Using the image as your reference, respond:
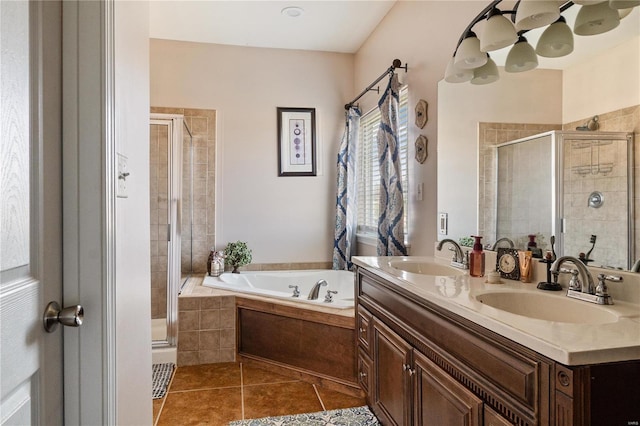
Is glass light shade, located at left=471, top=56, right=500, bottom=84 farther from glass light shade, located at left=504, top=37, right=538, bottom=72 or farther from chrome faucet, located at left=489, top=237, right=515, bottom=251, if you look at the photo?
chrome faucet, located at left=489, top=237, right=515, bottom=251

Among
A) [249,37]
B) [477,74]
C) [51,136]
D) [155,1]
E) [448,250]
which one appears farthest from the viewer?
[249,37]

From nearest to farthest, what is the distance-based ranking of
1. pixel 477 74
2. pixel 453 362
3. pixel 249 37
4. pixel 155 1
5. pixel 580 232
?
pixel 453 362
pixel 580 232
pixel 477 74
pixel 155 1
pixel 249 37

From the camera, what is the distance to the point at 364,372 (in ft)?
7.07

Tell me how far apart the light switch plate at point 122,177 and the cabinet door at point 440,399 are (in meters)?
1.15

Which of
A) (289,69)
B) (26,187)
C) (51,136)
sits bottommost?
(26,187)

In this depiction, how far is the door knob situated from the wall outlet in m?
1.91

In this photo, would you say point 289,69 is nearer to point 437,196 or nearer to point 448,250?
point 437,196

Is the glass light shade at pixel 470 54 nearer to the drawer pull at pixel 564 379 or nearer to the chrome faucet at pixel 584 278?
the chrome faucet at pixel 584 278

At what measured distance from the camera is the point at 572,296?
1.26m

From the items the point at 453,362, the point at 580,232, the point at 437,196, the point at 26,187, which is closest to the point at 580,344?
the point at 453,362

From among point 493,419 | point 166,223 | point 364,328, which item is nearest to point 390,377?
point 364,328

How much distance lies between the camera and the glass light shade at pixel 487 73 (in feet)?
5.82

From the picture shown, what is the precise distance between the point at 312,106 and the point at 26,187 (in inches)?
132

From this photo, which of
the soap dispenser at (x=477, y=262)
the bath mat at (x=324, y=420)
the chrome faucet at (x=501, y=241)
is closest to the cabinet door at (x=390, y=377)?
the bath mat at (x=324, y=420)
